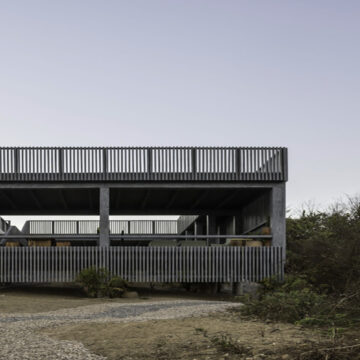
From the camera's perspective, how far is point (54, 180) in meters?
22.1

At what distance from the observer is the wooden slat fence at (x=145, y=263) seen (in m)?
22.0

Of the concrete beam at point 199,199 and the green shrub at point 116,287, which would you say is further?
the concrete beam at point 199,199

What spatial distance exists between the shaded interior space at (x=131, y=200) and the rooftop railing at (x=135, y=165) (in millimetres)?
667

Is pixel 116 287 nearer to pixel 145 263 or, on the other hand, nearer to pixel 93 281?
pixel 93 281

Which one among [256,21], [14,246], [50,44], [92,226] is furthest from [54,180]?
[92,226]

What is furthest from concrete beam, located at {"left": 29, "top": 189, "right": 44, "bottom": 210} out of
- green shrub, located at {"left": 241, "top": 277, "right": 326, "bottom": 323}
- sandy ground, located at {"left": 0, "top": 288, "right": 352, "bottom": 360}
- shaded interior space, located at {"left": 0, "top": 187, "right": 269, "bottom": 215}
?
green shrub, located at {"left": 241, "top": 277, "right": 326, "bottom": 323}

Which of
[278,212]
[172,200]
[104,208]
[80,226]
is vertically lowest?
[80,226]

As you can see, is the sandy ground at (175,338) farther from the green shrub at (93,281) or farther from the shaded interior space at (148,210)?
the shaded interior space at (148,210)

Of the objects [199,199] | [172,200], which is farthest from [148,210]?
[199,199]

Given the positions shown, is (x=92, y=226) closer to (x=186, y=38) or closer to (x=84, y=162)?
(x=84, y=162)

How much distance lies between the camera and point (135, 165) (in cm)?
2219

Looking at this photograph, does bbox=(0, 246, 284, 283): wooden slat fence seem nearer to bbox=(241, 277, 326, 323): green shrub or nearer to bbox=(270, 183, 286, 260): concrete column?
bbox=(270, 183, 286, 260): concrete column

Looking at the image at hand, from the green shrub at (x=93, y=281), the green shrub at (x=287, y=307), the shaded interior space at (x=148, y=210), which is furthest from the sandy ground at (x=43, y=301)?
the green shrub at (x=287, y=307)

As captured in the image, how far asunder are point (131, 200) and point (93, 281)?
20.6 ft
